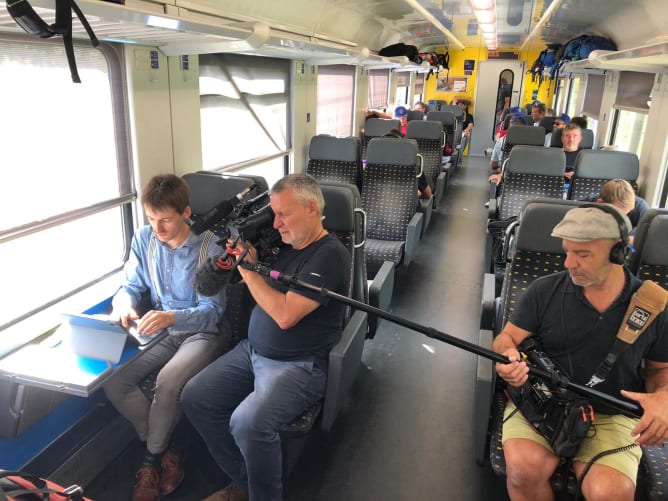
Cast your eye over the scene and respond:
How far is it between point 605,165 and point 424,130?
9.42 feet

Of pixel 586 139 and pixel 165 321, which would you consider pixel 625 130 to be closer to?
pixel 586 139

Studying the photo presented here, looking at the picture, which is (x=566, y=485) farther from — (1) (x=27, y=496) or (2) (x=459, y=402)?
(1) (x=27, y=496)

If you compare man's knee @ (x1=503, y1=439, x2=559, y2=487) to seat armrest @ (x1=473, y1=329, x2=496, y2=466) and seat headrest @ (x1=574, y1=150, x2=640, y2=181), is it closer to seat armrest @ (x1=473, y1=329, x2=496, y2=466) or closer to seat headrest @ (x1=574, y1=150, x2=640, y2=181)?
seat armrest @ (x1=473, y1=329, x2=496, y2=466)

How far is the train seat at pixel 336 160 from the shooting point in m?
5.16

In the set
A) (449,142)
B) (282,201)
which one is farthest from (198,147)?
(449,142)

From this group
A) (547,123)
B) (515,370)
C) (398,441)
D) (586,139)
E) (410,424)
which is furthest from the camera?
(547,123)

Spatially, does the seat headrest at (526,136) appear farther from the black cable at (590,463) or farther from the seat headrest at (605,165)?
the black cable at (590,463)

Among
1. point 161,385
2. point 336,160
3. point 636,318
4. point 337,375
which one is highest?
point 336,160

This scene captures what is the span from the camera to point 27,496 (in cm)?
152

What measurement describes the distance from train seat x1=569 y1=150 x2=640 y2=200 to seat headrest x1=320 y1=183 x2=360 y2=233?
2.54 metres

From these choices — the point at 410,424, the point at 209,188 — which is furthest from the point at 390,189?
the point at 410,424

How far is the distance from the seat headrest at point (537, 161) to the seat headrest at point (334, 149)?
149 centimetres

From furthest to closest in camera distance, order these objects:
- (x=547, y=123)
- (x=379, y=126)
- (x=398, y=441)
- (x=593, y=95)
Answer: (x=547, y=123) → (x=593, y=95) → (x=379, y=126) → (x=398, y=441)

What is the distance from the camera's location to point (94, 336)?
201 cm
